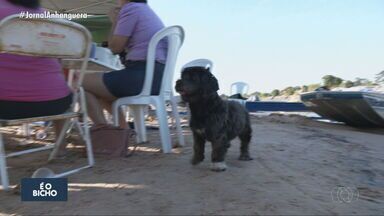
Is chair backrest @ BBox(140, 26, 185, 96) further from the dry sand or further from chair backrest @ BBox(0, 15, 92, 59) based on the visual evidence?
chair backrest @ BBox(0, 15, 92, 59)

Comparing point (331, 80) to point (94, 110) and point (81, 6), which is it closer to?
point (81, 6)

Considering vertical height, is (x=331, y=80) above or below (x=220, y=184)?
above

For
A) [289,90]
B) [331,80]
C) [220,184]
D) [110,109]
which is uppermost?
[331,80]

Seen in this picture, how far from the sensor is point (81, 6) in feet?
30.9

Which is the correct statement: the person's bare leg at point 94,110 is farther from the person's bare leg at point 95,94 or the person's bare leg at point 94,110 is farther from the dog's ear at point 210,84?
the dog's ear at point 210,84

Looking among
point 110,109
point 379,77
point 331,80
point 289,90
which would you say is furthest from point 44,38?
point 289,90

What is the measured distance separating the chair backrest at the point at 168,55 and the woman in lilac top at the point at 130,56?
0.04 metres

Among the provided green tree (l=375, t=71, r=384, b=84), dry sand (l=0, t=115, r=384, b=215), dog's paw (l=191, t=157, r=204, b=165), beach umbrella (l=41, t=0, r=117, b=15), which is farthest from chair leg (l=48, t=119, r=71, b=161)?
green tree (l=375, t=71, r=384, b=84)

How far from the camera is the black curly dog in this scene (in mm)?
3332

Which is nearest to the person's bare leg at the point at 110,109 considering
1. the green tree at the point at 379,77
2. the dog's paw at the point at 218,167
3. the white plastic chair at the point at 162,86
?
the white plastic chair at the point at 162,86

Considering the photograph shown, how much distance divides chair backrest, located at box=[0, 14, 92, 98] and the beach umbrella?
619 cm

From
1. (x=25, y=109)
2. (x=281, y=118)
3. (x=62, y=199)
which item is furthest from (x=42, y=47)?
(x=281, y=118)

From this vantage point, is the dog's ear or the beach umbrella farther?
the beach umbrella

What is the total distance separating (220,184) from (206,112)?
0.69m
